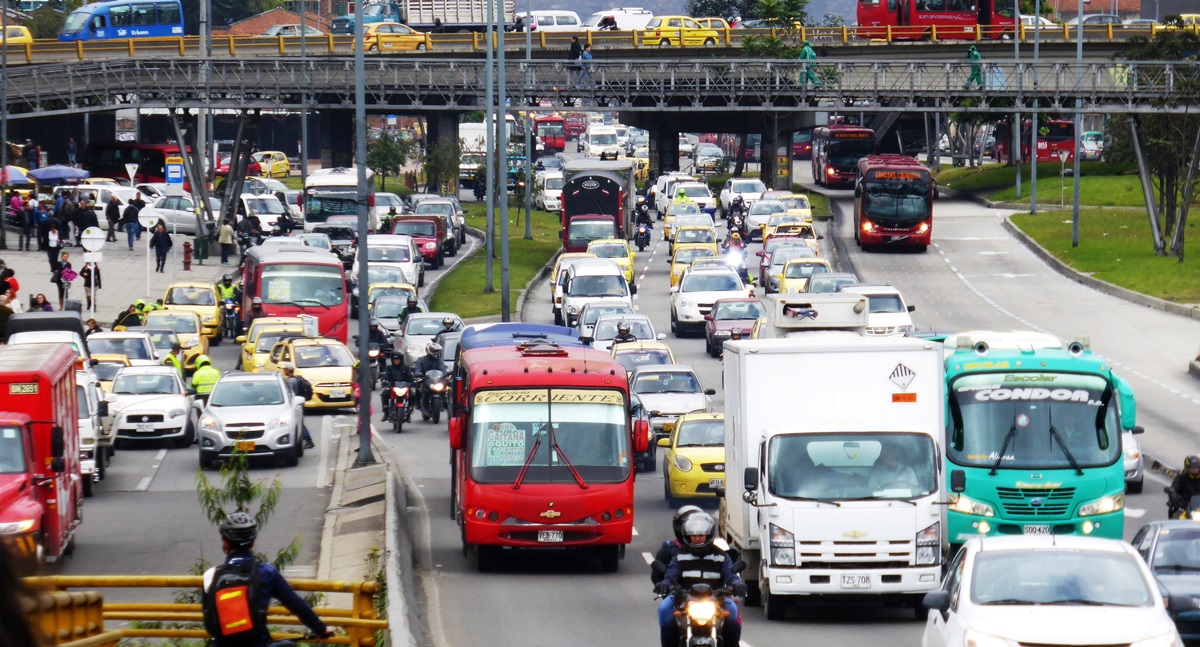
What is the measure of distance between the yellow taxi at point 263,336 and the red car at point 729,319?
373 inches

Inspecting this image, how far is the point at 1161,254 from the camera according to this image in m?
58.8

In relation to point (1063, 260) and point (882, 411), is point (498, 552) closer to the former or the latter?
point (882, 411)

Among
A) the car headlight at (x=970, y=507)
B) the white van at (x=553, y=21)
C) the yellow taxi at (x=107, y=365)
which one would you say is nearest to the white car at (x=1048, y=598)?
the car headlight at (x=970, y=507)

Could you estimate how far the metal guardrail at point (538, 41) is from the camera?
83.5 meters

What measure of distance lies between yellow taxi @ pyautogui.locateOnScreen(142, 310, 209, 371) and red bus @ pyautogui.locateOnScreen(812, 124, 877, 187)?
50.5 m

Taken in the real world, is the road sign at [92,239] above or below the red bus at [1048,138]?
above

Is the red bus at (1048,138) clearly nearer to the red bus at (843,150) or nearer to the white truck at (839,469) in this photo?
the red bus at (843,150)

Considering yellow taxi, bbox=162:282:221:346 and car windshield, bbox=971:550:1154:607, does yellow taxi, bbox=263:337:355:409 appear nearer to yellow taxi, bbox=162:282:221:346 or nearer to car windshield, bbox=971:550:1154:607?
yellow taxi, bbox=162:282:221:346

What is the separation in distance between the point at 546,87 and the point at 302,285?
24323 millimetres

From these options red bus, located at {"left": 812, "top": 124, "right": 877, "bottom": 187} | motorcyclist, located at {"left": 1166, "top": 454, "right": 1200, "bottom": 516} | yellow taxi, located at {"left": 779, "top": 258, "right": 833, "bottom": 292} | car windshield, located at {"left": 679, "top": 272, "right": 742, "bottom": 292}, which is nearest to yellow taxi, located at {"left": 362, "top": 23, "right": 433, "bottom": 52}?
red bus, located at {"left": 812, "top": 124, "right": 877, "bottom": 187}

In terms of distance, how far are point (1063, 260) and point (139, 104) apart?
33031 mm

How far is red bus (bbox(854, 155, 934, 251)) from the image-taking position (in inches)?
2410

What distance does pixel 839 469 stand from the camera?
55.5 feet

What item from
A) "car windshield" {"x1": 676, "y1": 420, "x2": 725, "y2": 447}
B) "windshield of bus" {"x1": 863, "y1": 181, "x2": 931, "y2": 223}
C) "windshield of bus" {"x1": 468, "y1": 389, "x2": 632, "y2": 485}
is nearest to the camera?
"windshield of bus" {"x1": 468, "y1": 389, "x2": 632, "y2": 485}
